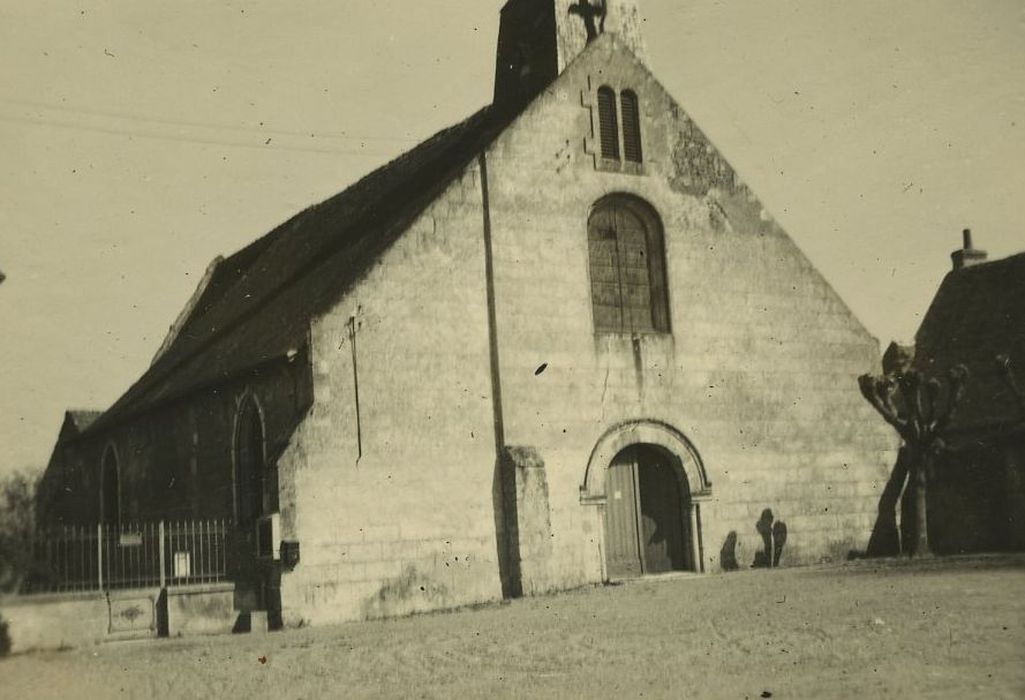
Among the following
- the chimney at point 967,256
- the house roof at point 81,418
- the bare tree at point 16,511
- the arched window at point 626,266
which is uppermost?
the chimney at point 967,256

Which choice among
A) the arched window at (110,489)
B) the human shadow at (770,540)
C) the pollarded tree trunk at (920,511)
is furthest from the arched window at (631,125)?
the arched window at (110,489)

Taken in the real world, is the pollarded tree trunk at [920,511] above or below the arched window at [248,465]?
below

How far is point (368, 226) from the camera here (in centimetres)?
2155

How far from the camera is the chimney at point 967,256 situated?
31.7 metres

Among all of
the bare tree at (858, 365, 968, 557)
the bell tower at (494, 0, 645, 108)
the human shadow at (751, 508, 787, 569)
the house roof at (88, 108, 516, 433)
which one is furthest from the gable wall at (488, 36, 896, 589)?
the bell tower at (494, 0, 645, 108)

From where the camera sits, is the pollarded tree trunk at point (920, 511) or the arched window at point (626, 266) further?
the pollarded tree trunk at point (920, 511)

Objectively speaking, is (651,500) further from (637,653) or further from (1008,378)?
(637,653)

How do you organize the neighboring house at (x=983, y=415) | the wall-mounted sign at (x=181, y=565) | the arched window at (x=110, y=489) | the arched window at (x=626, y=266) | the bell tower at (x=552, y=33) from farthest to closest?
the arched window at (x=110, y=489), the neighboring house at (x=983, y=415), the bell tower at (x=552, y=33), the arched window at (x=626, y=266), the wall-mounted sign at (x=181, y=565)

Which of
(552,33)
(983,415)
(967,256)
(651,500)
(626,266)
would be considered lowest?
(651,500)

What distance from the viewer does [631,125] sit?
21.0 m

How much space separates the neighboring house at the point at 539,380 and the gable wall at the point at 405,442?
4cm

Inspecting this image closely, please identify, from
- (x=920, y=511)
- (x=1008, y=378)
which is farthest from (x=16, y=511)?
(x=1008, y=378)

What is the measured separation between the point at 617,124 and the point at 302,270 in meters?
7.02

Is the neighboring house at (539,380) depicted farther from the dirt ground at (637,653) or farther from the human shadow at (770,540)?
the dirt ground at (637,653)
